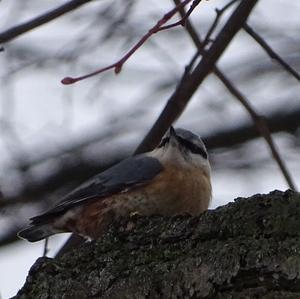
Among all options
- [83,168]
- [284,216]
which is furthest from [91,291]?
[83,168]

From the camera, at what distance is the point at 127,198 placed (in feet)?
12.6

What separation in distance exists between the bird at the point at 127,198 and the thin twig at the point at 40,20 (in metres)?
0.97

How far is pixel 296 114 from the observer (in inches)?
182

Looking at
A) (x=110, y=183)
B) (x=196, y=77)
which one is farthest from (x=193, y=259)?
(x=110, y=183)

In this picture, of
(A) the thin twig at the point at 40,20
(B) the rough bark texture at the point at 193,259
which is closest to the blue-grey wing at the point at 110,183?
(A) the thin twig at the point at 40,20

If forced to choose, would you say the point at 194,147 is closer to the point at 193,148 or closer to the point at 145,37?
the point at 193,148

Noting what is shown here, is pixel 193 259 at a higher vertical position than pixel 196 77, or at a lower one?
lower

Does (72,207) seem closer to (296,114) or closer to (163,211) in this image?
(163,211)

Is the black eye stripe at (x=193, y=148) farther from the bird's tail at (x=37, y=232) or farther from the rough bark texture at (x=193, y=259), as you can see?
the rough bark texture at (x=193, y=259)

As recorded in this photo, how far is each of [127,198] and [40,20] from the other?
1.07 m

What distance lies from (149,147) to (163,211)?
39cm

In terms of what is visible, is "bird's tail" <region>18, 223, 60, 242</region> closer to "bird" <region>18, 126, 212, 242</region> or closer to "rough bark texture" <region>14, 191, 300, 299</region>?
"bird" <region>18, 126, 212, 242</region>

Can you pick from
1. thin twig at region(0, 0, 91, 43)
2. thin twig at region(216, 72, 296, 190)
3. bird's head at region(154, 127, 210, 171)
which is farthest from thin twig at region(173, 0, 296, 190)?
bird's head at region(154, 127, 210, 171)

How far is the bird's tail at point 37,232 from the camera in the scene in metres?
3.87
